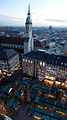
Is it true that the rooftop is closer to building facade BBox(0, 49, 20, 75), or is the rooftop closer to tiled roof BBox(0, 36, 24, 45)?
building facade BBox(0, 49, 20, 75)

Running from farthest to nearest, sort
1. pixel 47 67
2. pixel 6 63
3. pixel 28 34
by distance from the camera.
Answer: pixel 28 34 < pixel 6 63 < pixel 47 67

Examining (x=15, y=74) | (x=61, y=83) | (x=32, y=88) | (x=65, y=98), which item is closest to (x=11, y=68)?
(x=15, y=74)

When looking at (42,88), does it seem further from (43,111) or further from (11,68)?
(11,68)

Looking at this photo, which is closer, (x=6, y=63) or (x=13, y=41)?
(x=6, y=63)

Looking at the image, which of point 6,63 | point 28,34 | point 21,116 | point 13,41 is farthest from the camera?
point 13,41

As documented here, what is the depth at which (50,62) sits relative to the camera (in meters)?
79.9

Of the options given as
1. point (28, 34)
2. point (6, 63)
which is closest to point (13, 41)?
point (28, 34)

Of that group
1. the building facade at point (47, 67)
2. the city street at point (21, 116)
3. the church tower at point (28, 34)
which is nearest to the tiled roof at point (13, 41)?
the church tower at point (28, 34)

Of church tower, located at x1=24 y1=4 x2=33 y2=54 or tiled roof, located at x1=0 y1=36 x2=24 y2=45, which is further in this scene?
tiled roof, located at x1=0 y1=36 x2=24 y2=45

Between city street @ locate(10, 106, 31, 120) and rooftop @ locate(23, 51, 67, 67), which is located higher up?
rooftop @ locate(23, 51, 67, 67)

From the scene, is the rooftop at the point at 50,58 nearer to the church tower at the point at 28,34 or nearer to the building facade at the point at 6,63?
the church tower at the point at 28,34

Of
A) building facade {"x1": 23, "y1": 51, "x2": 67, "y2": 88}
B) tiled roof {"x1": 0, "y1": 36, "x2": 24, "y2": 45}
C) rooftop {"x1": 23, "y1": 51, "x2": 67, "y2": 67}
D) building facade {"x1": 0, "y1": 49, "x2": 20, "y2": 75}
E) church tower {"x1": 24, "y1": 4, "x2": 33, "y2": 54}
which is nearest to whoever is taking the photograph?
rooftop {"x1": 23, "y1": 51, "x2": 67, "y2": 67}

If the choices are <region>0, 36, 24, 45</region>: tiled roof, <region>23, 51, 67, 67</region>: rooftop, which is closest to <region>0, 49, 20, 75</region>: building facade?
<region>23, 51, 67, 67</region>: rooftop

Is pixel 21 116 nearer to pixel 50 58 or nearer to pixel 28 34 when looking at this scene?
pixel 50 58
